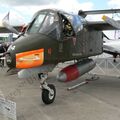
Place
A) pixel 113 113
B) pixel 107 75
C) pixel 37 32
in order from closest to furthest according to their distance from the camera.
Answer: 1. pixel 113 113
2. pixel 37 32
3. pixel 107 75

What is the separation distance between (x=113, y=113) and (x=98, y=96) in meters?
2.49

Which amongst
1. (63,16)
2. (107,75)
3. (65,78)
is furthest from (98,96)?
(107,75)

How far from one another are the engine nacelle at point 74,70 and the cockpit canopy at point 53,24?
49.8 inches

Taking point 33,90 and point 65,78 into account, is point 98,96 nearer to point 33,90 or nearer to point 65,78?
point 65,78

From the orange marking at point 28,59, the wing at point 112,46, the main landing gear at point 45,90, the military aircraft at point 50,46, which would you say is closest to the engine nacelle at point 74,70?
the military aircraft at point 50,46

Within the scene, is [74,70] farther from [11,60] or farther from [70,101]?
[11,60]

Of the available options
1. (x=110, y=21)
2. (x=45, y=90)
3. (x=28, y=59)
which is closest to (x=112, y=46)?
(x=110, y=21)

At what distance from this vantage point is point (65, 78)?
31.7 ft

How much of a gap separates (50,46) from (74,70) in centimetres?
192

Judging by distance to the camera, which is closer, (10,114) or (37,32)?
(10,114)

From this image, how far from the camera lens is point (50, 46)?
8.84 m

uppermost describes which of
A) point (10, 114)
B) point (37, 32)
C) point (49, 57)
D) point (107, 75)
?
point (37, 32)

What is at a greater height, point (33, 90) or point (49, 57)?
point (49, 57)

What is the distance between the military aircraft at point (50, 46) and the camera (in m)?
7.97
